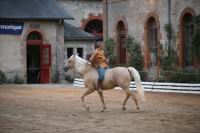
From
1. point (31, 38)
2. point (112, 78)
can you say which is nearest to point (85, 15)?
point (31, 38)

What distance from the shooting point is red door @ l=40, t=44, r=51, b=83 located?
131 ft

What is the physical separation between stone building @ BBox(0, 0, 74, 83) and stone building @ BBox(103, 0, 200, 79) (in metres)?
3.57

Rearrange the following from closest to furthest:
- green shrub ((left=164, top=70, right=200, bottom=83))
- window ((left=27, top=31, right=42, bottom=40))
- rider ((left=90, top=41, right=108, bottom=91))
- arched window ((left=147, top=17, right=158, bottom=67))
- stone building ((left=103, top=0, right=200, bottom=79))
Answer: rider ((left=90, top=41, right=108, bottom=91))
green shrub ((left=164, top=70, right=200, bottom=83))
stone building ((left=103, top=0, right=200, bottom=79))
arched window ((left=147, top=17, right=158, bottom=67))
window ((left=27, top=31, right=42, bottom=40))

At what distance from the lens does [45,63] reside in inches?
1582

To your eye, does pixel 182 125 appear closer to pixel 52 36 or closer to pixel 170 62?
pixel 170 62

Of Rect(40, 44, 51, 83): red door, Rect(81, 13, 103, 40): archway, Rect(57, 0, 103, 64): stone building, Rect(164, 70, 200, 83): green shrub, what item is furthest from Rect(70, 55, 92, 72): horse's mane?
Rect(81, 13, 103, 40): archway

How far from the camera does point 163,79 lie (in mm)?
30250

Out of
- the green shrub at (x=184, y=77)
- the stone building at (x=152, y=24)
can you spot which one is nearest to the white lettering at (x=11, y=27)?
the stone building at (x=152, y=24)

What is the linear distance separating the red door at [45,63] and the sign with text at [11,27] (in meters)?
1.99

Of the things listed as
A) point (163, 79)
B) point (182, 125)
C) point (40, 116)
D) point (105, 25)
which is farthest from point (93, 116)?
point (105, 25)

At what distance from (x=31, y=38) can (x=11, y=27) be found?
5.56 feet

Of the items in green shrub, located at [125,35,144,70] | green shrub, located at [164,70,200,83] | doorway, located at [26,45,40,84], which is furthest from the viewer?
doorway, located at [26,45,40,84]

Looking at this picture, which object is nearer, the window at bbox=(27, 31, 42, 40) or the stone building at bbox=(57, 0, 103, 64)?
the window at bbox=(27, 31, 42, 40)

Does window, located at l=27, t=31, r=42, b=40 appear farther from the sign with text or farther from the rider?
the rider
